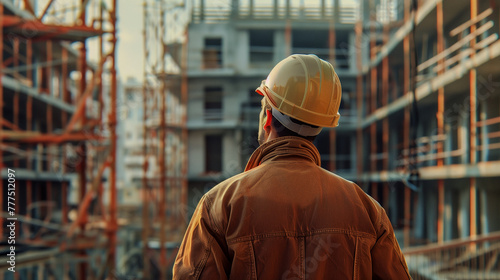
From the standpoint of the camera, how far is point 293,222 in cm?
153

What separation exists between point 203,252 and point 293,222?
0.30 meters

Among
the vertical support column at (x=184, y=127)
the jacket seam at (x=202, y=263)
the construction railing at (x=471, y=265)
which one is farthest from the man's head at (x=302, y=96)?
the vertical support column at (x=184, y=127)

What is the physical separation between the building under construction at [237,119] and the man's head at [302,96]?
2740 millimetres

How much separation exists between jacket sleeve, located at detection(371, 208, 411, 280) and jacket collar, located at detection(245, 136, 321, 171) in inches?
13.2

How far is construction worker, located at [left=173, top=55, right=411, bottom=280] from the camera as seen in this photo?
151 cm

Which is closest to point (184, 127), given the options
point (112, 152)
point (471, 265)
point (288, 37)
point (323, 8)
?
point (288, 37)

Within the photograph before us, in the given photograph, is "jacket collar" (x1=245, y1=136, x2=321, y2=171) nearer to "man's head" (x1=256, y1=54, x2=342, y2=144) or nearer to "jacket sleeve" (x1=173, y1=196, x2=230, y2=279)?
"man's head" (x1=256, y1=54, x2=342, y2=144)

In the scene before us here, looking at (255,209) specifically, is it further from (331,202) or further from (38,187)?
(38,187)

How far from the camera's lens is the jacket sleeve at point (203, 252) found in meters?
1.50

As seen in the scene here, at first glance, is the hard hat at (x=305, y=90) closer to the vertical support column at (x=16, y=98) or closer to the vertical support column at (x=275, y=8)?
the vertical support column at (x=16, y=98)

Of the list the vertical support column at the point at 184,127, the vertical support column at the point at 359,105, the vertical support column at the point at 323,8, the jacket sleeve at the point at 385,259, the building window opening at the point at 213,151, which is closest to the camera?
the jacket sleeve at the point at 385,259

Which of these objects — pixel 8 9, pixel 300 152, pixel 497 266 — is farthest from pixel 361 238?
pixel 8 9

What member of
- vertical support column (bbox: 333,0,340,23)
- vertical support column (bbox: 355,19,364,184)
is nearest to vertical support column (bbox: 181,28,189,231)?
vertical support column (bbox: 333,0,340,23)

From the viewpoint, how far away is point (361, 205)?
1607 mm
